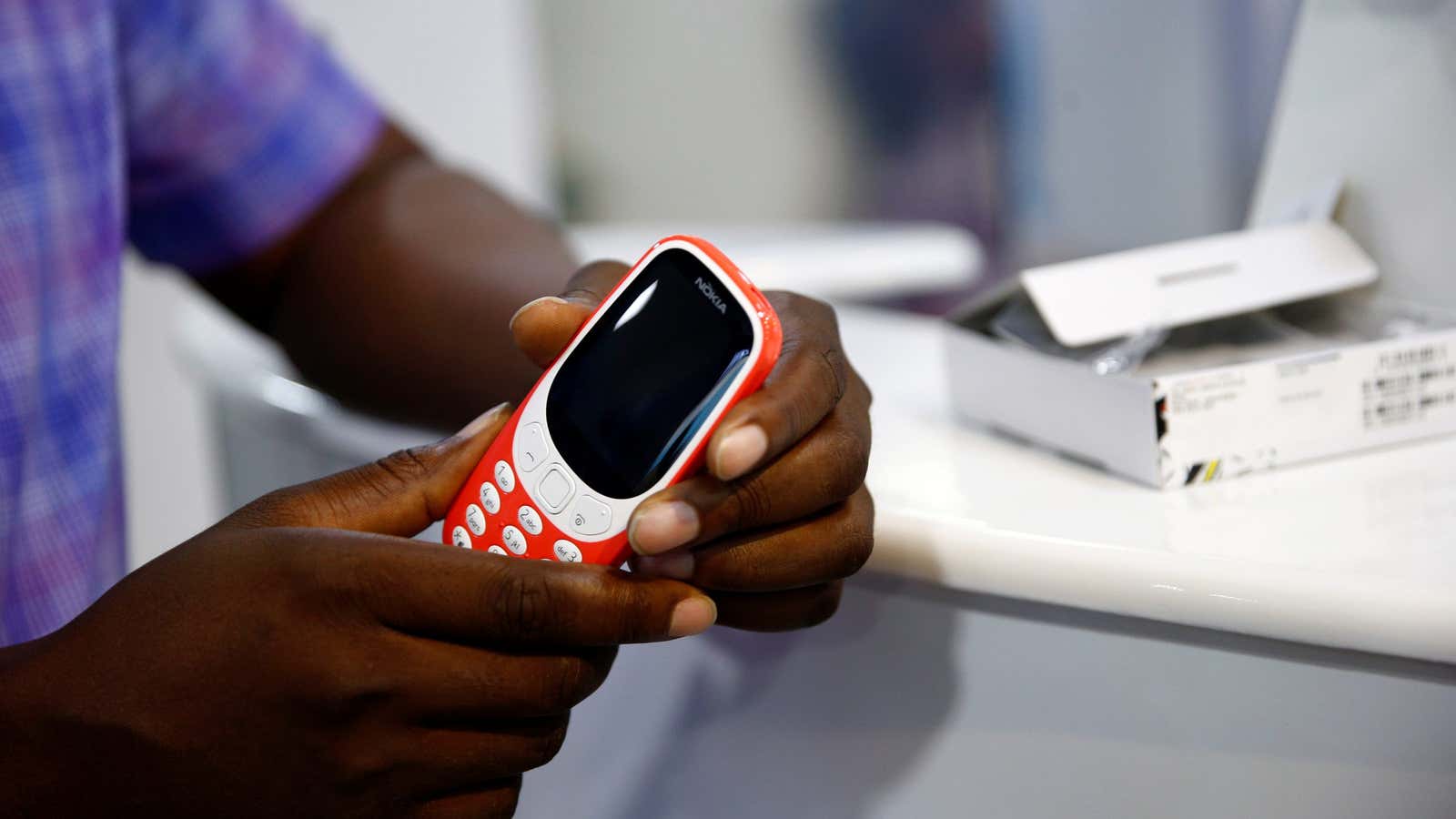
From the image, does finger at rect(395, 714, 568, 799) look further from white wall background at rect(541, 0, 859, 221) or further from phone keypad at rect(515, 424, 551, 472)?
white wall background at rect(541, 0, 859, 221)

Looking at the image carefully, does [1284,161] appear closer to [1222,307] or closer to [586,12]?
[1222,307]

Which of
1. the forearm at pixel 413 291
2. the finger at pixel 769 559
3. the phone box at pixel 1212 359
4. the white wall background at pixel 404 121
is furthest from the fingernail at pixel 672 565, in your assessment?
the white wall background at pixel 404 121

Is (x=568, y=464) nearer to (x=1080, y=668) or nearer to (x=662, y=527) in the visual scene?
Result: (x=662, y=527)

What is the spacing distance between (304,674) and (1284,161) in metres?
0.43

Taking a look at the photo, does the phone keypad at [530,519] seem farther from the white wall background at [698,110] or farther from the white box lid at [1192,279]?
the white wall background at [698,110]

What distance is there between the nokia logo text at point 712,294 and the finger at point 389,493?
0.08m

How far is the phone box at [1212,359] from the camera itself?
0.37 m

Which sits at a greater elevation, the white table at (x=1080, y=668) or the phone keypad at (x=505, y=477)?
the phone keypad at (x=505, y=477)

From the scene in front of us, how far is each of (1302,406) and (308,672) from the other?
31 centimetres

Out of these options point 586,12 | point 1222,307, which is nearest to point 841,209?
point 586,12

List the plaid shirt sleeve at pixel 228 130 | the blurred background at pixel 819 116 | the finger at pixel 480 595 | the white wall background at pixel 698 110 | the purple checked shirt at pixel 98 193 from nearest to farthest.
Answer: the finger at pixel 480 595 < the purple checked shirt at pixel 98 193 < the plaid shirt sleeve at pixel 228 130 < the blurred background at pixel 819 116 < the white wall background at pixel 698 110

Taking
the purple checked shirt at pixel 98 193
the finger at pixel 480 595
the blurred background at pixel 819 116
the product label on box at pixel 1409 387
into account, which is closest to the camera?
the finger at pixel 480 595

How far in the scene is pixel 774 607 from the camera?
329 millimetres

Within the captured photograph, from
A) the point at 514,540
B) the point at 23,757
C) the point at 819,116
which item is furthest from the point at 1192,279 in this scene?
the point at 819,116
